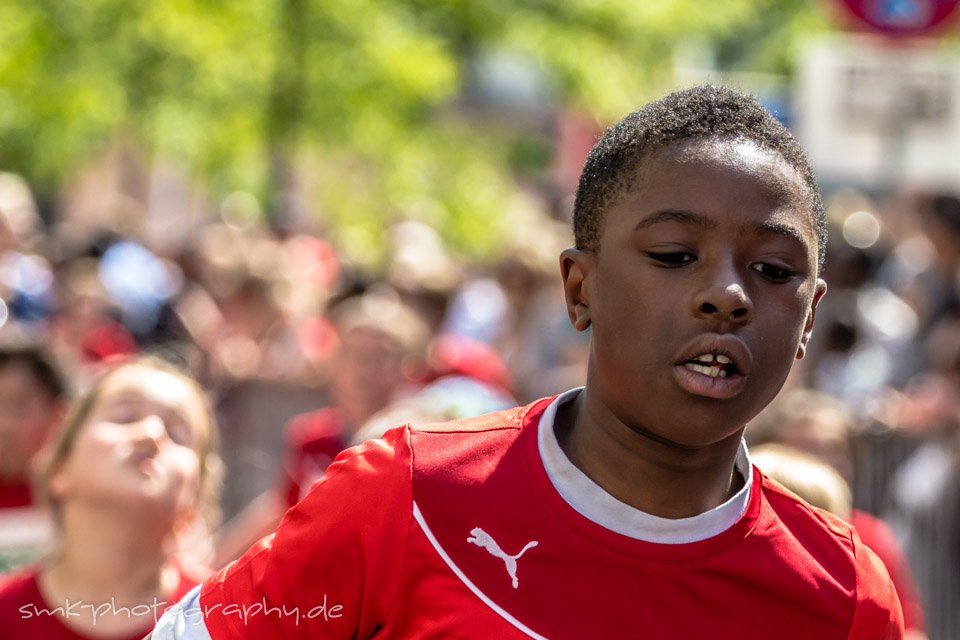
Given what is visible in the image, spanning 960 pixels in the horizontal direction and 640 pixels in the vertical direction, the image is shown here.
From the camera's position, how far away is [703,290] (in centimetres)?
248

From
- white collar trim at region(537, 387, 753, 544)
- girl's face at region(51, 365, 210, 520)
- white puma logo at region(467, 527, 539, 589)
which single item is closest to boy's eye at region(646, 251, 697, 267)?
white collar trim at region(537, 387, 753, 544)

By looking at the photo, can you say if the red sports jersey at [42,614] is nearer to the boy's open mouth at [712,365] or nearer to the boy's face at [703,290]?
the boy's face at [703,290]

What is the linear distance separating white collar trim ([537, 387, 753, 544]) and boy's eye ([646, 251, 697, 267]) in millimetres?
379

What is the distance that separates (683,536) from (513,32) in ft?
49.0

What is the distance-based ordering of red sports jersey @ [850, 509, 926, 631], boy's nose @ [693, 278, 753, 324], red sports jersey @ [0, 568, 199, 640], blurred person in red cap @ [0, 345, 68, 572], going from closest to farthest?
boy's nose @ [693, 278, 753, 324] < red sports jersey @ [0, 568, 199, 640] < red sports jersey @ [850, 509, 926, 631] < blurred person in red cap @ [0, 345, 68, 572]

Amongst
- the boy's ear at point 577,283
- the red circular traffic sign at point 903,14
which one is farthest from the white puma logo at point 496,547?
the red circular traffic sign at point 903,14

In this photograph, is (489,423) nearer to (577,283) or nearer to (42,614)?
(577,283)

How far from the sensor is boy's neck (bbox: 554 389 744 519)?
8.65 feet

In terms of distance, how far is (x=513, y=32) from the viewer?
1717 centimetres

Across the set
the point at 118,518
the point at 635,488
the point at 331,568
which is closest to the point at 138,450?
the point at 118,518

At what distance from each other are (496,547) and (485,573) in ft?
0.15

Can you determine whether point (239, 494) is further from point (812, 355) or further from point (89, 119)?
point (89, 119)

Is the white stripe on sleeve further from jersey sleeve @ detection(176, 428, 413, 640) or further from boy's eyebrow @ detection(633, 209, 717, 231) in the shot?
boy's eyebrow @ detection(633, 209, 717, 231)

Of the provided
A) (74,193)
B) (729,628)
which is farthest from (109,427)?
(74,193)
